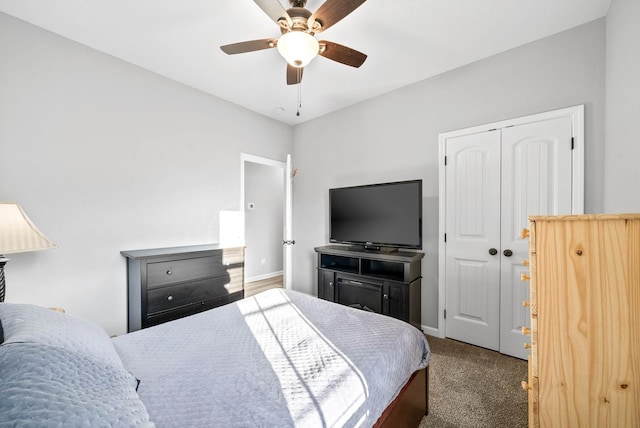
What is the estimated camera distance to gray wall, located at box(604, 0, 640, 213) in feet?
4.72

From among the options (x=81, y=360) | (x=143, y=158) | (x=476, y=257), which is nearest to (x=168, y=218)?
(x=143, y=158)

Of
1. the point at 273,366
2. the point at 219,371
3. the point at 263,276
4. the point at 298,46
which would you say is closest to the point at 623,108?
the point at 298,46

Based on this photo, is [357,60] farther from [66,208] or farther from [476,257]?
[66,208]

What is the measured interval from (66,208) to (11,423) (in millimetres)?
2376

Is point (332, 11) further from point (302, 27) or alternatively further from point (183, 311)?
point (183, 311)

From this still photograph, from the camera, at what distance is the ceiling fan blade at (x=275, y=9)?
1448 mm

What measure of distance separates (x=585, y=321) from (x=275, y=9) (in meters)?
1.97

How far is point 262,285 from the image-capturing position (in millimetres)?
4652

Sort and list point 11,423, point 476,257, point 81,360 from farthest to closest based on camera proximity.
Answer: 1. point 476,257
2. point 81,360
3. point 11,423

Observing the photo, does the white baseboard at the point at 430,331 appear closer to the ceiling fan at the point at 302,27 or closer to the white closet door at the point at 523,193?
the white closet door at the point at 523,193

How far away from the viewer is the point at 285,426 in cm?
81

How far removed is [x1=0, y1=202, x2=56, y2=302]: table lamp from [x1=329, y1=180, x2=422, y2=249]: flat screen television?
8.36 ft

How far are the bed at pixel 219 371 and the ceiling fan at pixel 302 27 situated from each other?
169 cm

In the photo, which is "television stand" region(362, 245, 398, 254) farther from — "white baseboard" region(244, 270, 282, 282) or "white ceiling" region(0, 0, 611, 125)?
"white baseboard" region(244, 270, 282, 282)
